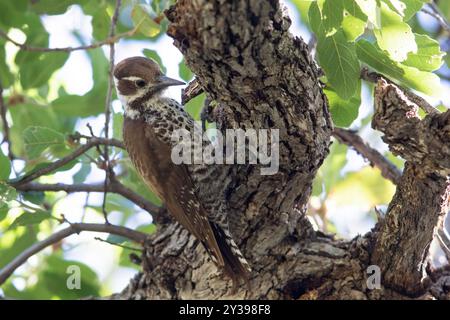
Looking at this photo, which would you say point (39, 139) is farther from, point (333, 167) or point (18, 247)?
point (333, 167)

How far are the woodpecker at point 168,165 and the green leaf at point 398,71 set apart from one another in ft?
4.11

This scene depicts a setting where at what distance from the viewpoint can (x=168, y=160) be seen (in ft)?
14.4

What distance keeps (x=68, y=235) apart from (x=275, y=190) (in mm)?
1446

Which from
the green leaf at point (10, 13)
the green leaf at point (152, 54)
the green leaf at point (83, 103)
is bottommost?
the green leaf at point (152, 54)

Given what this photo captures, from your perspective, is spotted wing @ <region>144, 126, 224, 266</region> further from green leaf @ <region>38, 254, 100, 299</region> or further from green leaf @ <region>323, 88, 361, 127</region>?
green leaf @ <region>38, 254, 100, 299</region>

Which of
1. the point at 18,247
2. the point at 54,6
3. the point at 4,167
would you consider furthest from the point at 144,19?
the point at 18,247

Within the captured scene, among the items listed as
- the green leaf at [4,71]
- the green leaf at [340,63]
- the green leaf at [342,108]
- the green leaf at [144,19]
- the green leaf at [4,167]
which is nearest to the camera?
the green leaf at [340,63]

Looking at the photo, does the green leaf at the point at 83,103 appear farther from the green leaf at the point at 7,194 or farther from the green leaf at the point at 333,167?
the green leaf at the point at 333,167

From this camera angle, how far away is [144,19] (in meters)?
4.11

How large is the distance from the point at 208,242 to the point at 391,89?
1497 mm

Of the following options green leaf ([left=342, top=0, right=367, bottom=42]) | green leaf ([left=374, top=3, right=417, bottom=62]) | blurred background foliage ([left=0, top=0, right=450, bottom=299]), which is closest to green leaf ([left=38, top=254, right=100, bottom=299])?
Answer: blurred background foliage ([left=0, top=0, right=450, bottom=299])

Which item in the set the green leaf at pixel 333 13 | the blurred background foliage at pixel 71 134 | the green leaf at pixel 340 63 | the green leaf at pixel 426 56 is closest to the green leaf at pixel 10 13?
the blurred background foliage at pixel 71 134

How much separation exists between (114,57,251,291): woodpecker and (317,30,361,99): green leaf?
1096 millimetres

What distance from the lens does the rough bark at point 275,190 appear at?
2828 millimetres
